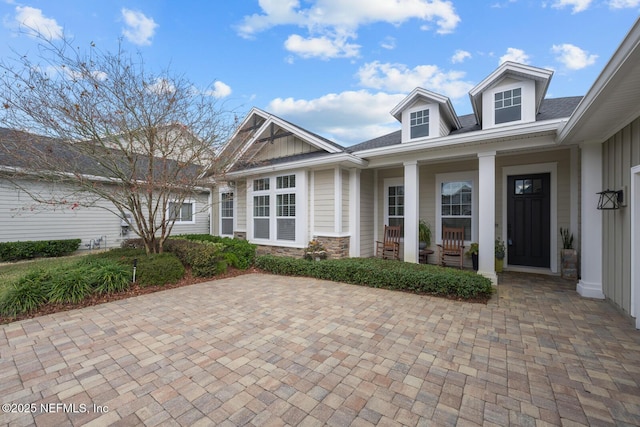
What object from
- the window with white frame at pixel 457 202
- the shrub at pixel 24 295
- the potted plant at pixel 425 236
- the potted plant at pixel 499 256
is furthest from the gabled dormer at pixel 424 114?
the shrub at pixel 24 295

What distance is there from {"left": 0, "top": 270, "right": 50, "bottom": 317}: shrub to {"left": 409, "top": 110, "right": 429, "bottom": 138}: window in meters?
8.12

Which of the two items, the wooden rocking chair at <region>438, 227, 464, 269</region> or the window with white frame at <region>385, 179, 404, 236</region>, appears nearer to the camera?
the wooden rocking chair at <region>438, 227, 464, 269</region>

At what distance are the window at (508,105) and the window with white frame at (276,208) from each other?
5276 mm

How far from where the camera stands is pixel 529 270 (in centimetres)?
669

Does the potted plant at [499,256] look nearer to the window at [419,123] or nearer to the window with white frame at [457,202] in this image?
the window with white frame at [457,202]

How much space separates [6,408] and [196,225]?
1175cm

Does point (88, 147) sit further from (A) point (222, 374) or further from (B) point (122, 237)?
(B) point (122, 237)

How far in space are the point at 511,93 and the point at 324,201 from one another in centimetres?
502

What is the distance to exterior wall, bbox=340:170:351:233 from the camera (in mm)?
7449

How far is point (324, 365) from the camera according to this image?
260 cm

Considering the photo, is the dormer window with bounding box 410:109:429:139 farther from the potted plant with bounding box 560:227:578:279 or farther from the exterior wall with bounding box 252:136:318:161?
the potted plant with bounding box 560:227:578:279

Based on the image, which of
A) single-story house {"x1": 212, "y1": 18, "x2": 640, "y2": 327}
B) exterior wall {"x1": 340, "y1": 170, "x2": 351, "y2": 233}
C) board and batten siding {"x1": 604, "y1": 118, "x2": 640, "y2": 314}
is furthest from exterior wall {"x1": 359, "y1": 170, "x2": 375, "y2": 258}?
board and batten siding {"x1": 604, "y1": 118, "x2": 640, "y2": 314}

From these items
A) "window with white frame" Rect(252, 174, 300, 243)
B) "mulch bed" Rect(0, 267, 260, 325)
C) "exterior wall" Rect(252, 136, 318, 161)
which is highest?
"exterior wall" Rect(252, 136, 318, 161)

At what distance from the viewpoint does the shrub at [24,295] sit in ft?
12.6
